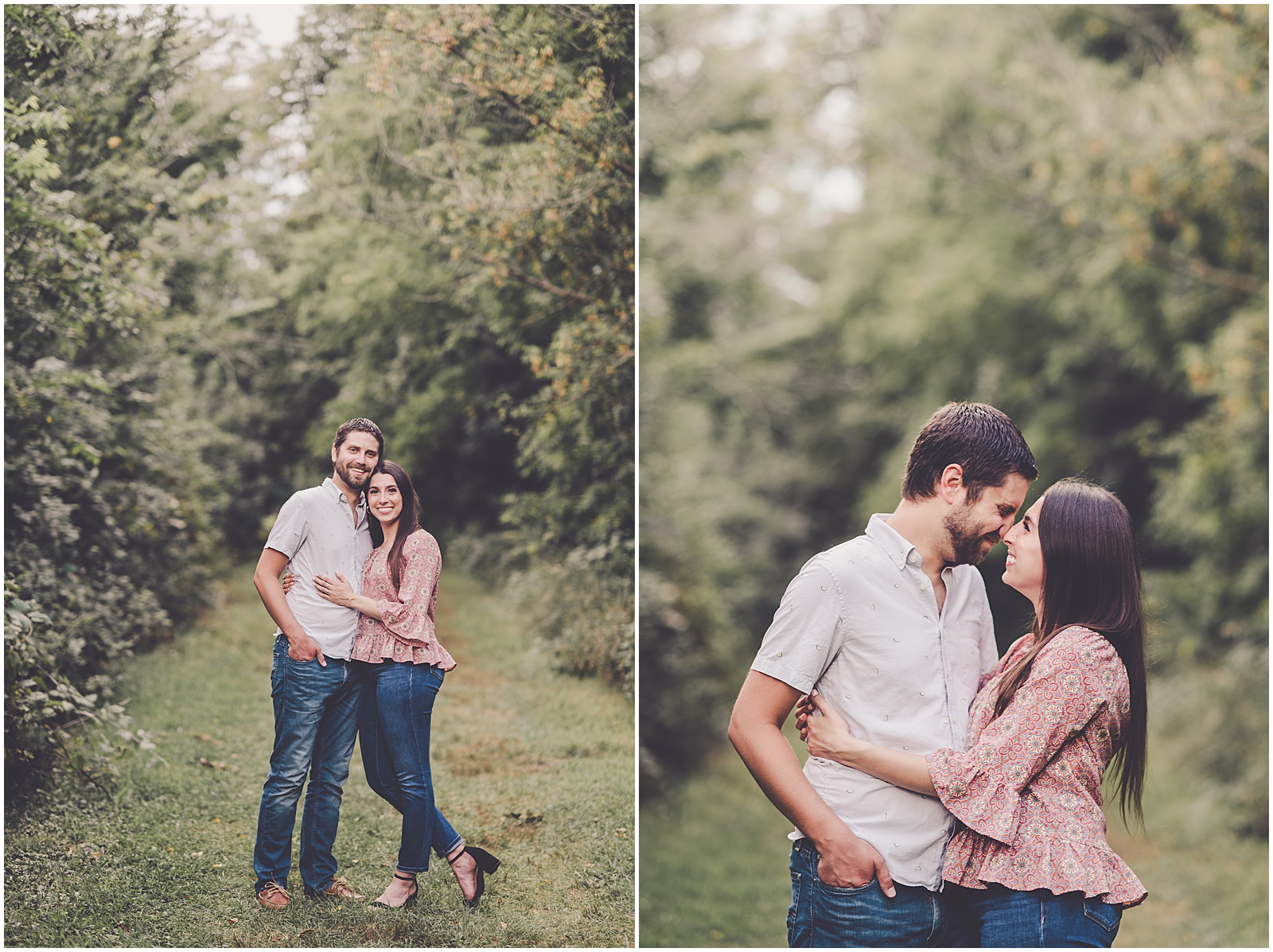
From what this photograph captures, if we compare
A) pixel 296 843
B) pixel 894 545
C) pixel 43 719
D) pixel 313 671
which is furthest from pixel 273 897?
pixel 894 545

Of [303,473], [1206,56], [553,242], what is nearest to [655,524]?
[553,242]

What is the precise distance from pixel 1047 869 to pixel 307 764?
2.07 m

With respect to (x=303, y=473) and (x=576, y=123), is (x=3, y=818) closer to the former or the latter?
(x=303, y=473)

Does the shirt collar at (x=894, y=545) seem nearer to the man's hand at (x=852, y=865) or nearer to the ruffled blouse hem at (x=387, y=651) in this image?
the man's hand at (x=852, y=865)

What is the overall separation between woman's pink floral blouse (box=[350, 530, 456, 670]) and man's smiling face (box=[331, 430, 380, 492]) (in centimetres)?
22

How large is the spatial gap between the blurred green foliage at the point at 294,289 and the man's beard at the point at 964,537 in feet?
5.61

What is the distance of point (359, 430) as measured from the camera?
321 centimetres

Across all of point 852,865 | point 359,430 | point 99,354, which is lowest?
point 852,865

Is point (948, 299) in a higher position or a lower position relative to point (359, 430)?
higher

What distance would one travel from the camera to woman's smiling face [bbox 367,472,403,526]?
9.95ft

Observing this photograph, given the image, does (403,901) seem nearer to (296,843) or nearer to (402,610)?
(296,843)

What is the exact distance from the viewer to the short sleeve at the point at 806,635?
2016mm

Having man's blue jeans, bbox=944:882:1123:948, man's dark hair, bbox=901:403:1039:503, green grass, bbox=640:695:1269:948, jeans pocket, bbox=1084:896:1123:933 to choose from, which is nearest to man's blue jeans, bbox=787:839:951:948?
man's blue jeans, bbox=944:882:1123:948

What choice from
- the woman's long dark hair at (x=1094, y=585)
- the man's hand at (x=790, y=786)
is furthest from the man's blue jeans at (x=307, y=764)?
the woman's long dark hair at (x=1094, y=585)
